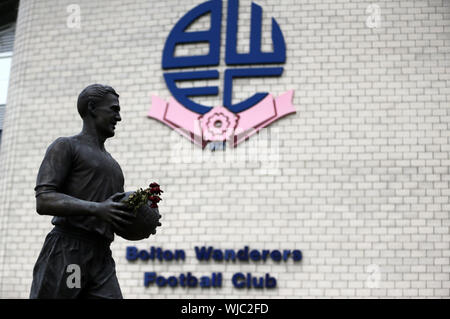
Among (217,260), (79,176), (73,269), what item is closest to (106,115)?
(79,176)

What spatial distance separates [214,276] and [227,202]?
122 cm

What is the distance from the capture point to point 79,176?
4.96 metres

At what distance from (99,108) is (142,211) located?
88cm

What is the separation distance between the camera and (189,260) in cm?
1212

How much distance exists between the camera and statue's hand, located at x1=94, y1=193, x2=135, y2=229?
15.0ft

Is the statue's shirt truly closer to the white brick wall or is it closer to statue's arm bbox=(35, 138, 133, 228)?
statue's arm bbox=(35, 138, 133, 228)

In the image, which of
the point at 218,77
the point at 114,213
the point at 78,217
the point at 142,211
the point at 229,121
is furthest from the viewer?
the point at 218,77

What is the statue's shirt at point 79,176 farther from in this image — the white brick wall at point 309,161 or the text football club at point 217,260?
the white brick wall at point 309,161

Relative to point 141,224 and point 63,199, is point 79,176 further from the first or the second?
point 141,224

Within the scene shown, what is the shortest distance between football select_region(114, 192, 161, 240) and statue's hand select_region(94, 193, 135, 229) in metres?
0.06

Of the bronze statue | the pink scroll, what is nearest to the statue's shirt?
the bronze statue

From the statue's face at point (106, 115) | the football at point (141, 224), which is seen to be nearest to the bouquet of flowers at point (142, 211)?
the football at point (141, 224)
